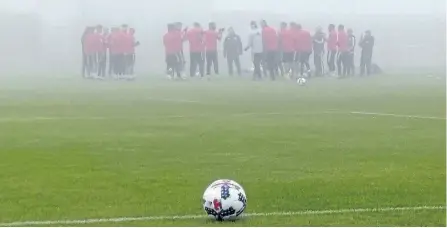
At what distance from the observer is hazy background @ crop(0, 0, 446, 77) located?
44656 millimetres

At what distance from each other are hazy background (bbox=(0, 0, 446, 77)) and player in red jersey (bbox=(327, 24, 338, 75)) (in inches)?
434

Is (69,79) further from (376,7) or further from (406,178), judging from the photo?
(376,7)

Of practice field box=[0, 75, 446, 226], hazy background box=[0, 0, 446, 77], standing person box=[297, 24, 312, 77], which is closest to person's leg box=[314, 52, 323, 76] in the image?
standing person box=[297, 24, 312, 77]

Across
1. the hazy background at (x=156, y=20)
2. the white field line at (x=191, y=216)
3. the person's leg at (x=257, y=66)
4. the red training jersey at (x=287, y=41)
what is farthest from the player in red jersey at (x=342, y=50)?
the white field line at (x=191, y=216)

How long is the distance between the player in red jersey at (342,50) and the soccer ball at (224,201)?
72.2 ft

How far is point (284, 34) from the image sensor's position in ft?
94.5

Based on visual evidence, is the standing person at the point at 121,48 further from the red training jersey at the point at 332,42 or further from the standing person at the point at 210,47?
the red training jersey at the point at 332,42

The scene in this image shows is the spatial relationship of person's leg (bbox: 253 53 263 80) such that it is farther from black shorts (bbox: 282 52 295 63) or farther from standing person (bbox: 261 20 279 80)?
black shorts (bbox: 282 52 295 63)

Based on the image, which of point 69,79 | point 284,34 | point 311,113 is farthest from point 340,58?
point 311,113

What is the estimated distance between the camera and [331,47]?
29812 millimetres

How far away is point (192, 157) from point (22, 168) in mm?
1740

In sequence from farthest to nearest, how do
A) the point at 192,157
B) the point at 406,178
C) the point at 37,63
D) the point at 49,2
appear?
the point at 49,2, the point at 37,63, the point at 192,157, the point at 406,178

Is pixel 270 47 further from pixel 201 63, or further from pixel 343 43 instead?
pixel 343 43

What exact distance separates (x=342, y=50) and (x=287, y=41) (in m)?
1.75
